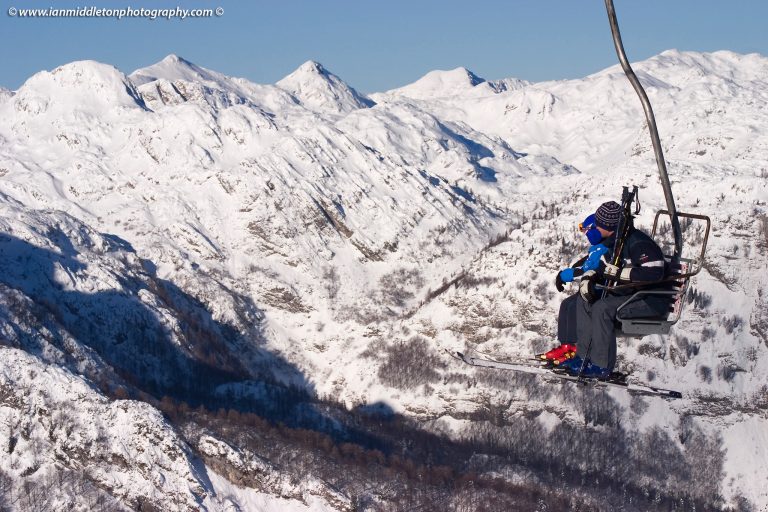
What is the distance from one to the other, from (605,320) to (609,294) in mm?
A: 795

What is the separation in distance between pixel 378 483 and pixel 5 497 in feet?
198

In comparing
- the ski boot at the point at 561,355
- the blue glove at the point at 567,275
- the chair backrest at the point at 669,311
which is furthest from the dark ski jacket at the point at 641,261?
the ski boot at the point at 561,355

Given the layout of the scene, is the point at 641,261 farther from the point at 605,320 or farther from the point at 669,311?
the point at 605,320

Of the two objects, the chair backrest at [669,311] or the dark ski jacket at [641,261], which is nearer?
the dark ski jacket at [641,261]

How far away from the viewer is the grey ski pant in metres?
33.2

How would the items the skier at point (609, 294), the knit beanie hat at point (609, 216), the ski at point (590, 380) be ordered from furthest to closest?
the ski at point (590, 380) < the knit beanie hat at point (609, 216) < the skier at point (609, 294)

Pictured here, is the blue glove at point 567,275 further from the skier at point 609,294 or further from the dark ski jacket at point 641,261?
the dark ski jacket at point 641,261

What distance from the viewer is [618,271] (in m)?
32.6

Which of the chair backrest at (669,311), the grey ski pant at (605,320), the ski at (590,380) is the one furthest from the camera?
the ski at (590,380)

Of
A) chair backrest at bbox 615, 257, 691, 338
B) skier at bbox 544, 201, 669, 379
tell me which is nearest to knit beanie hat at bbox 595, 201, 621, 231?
skier at bbox 544, 201, 669, 379

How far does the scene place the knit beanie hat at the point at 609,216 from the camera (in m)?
32.8

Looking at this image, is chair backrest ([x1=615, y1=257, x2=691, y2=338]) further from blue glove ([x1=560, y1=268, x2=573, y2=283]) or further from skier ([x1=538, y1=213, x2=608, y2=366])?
blue glove ([x1=560, y1=268, x2=573, y2=283])

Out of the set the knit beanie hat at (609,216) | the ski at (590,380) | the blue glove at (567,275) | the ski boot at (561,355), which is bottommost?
the ski at (590,380)

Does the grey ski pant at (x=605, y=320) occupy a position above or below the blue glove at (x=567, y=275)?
below
